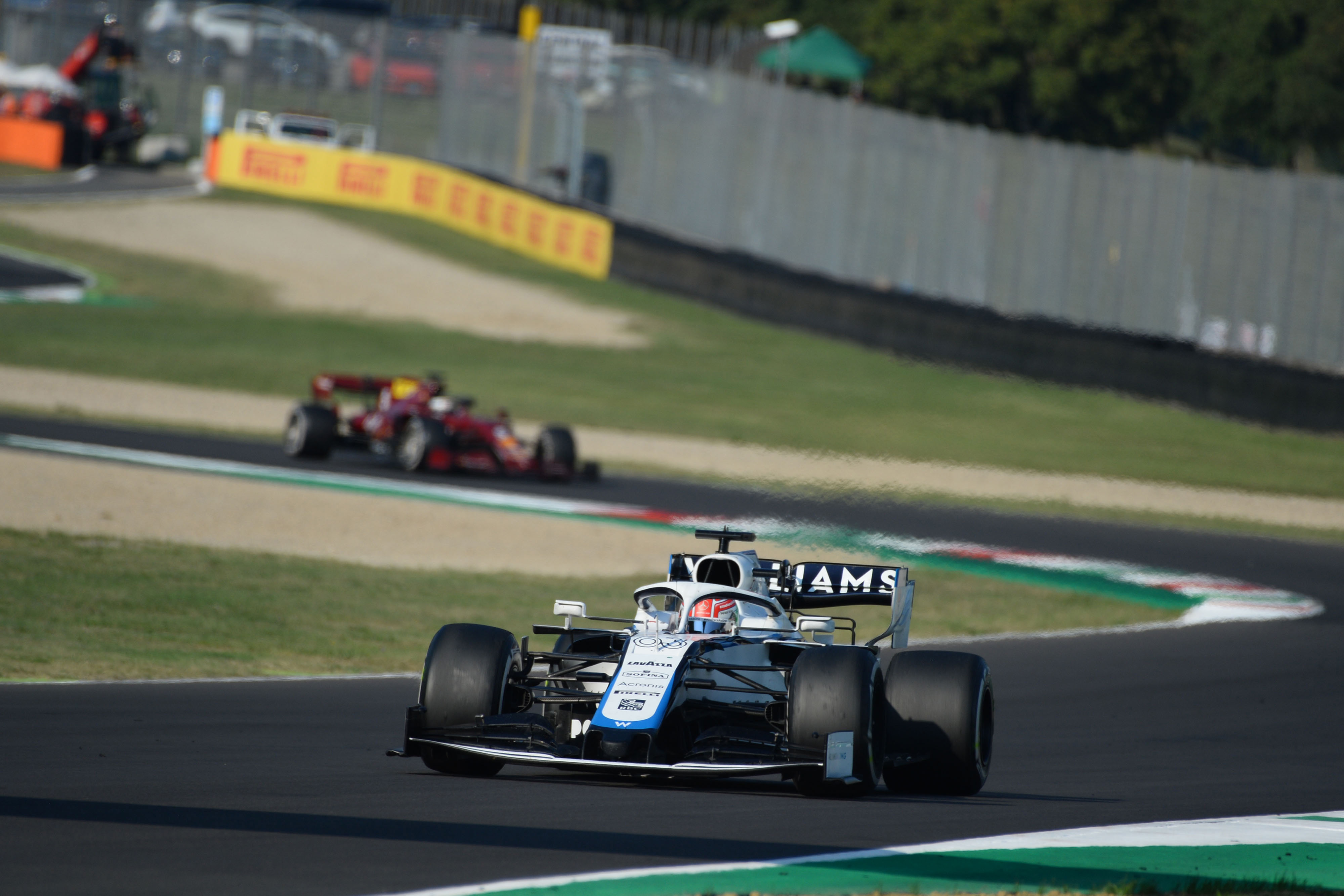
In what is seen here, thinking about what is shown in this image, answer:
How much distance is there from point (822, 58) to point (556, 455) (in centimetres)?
3268

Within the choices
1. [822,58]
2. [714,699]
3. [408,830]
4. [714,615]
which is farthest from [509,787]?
[822,58]

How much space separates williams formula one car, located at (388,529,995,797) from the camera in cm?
776

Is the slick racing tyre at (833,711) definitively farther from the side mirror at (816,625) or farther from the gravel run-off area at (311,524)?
the gravel run-off area at (311,524)

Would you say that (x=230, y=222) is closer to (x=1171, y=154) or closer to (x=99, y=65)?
(x=99, y=65)

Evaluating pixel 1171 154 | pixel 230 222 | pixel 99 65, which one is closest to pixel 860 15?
pixel 1171 154

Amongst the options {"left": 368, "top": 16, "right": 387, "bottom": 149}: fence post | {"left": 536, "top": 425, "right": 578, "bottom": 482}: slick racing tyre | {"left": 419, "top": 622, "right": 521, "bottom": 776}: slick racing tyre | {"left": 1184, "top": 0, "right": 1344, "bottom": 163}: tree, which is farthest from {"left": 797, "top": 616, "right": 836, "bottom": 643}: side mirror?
{"left": 1184, "top": 0, "right": 1344, "bottom": 163}: tree

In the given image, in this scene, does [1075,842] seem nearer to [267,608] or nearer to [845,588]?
[845,588]

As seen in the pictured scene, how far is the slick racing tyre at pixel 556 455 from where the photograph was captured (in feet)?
69.8

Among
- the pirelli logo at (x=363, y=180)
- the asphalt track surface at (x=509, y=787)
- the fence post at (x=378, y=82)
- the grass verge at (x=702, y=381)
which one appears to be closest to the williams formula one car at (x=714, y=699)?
the asphalt track surface at (x=509, y=787)

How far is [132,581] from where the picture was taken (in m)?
14.5

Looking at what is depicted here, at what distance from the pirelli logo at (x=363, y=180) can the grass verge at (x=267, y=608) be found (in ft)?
96.8

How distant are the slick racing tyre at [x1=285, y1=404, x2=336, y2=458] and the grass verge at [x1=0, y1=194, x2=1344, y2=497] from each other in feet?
19.4

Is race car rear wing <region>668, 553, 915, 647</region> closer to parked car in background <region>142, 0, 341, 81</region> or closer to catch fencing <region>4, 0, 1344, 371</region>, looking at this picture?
catch fencing <region>4, 0, 1344, 371</region>

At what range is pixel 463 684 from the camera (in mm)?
8156
